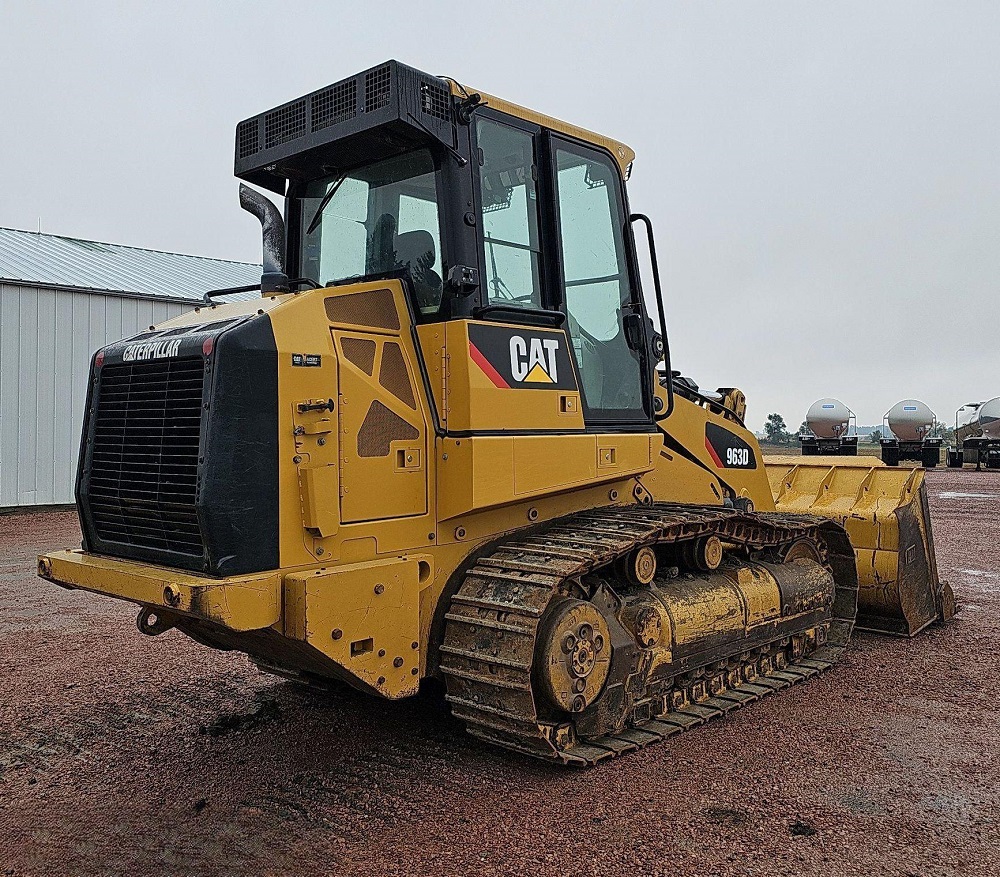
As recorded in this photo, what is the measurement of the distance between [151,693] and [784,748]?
418 cm

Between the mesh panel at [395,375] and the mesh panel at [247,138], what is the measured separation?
65.9 inches

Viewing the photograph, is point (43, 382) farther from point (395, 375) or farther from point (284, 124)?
point (395, 375)

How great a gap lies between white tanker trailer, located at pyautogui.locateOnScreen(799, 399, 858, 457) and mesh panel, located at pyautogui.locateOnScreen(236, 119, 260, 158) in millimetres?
32008

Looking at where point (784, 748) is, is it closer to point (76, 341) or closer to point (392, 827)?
point (392, 827)

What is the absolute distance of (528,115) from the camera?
17.8 ft

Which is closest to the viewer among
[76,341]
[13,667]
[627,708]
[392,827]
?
[392,827]

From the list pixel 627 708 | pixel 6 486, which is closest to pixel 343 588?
pixel 627 708

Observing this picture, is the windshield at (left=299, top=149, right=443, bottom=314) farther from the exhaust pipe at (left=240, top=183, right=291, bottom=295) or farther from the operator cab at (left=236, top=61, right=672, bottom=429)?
the exhaust pipe at (left=240, top=183, right=291, bottom=295)

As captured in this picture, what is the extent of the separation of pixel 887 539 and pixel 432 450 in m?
4.79

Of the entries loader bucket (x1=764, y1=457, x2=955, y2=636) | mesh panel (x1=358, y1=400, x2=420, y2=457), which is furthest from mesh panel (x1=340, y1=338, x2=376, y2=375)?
loader bucket (x1=764, y1=457, x2=955, y2=636)

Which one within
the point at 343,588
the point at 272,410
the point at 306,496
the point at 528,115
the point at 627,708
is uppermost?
the point at 528,115

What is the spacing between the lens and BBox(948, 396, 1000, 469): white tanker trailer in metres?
33.2

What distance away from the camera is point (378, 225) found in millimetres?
5336

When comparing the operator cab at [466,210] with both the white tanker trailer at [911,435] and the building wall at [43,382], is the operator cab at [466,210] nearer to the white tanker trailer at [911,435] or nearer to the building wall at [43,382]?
the building wall at [43,382]
